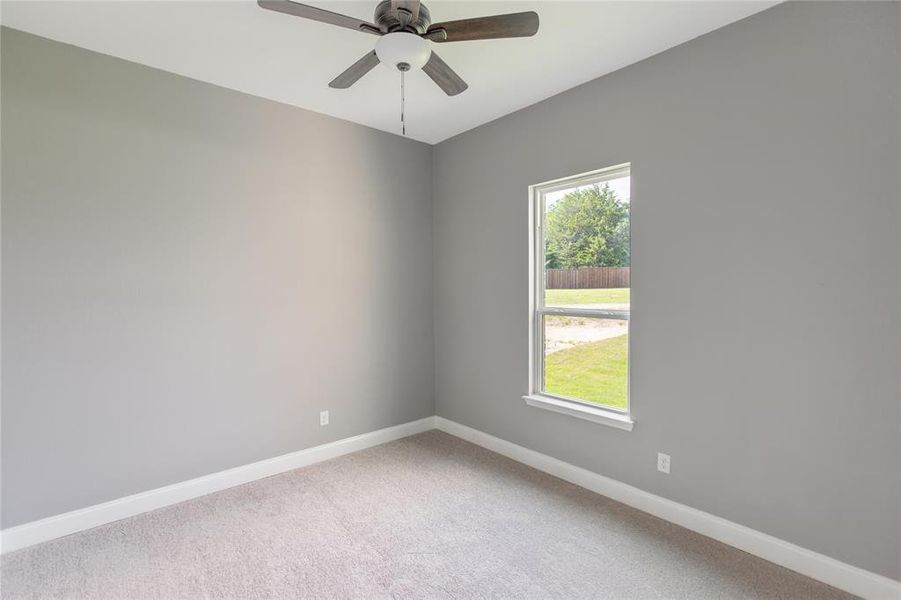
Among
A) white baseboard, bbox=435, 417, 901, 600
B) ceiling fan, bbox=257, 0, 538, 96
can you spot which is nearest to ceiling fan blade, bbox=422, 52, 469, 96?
ceiling fan, bbox=257, 0, 538, 96

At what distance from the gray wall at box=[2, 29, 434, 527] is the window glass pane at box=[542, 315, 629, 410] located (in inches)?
58.2

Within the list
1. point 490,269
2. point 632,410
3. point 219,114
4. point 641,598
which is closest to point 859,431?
point 632,410

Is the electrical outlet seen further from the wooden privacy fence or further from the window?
the wooden privacy fence

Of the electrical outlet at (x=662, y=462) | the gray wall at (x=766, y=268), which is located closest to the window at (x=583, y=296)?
the gray wall at (x=766, y=268)

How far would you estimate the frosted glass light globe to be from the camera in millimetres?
1730

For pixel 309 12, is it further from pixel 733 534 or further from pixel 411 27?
pixel 733 534

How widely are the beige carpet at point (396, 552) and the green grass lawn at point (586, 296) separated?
4.22 ft

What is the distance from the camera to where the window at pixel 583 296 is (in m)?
2.76

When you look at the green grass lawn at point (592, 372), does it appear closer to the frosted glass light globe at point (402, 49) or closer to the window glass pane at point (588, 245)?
the window glass pane at point (588, 245)

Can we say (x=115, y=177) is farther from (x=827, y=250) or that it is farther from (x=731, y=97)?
(x=827, y=250)

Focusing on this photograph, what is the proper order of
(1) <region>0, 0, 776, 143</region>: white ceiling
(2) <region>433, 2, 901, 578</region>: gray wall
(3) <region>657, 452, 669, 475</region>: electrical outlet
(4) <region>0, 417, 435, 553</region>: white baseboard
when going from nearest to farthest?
(2) <region>433, 2, 901, 578</region>: gray wall < (1) <region>0, 0, 776, 143</region>: white ceiling < (4) <region>0, 417, 435, 553</region>: white baseboard < (3) <region>657, 452, 669, 475</region>: electrical outlet

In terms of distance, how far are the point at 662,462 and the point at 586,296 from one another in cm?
114

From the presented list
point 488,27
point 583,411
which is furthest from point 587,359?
point 488,27

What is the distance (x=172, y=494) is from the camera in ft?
8.75
